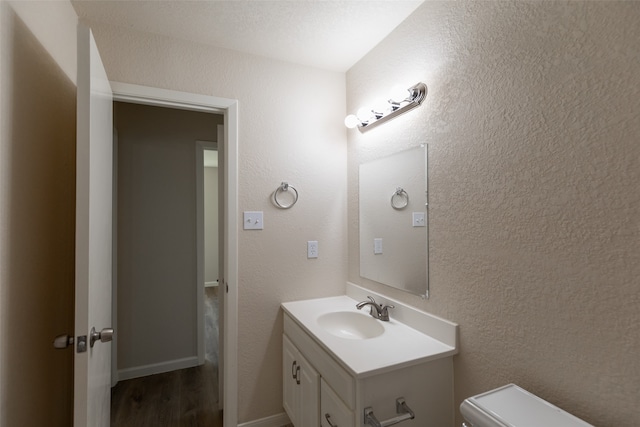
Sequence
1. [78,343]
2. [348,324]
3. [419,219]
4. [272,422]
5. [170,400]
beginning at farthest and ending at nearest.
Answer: [170,400] → [272,422] → [348,324] → [419,219] → [78,343]

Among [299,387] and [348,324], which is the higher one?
[348,324]

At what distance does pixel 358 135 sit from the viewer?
2008 mm

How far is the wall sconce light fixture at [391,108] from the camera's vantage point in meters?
1.50

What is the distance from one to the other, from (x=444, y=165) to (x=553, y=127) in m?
0.45

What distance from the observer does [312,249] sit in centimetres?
204

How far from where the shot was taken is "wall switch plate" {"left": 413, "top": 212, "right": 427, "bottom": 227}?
4.91 feet

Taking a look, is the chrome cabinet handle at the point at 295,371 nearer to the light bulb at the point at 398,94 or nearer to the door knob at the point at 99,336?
the door knob at the point at 99,336

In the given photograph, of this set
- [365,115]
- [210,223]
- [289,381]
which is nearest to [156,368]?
[289,381]

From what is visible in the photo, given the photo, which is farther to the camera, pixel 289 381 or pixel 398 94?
pixel 289 381

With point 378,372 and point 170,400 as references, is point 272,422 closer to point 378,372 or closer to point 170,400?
point 170,400

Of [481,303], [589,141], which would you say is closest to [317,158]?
[481,303]

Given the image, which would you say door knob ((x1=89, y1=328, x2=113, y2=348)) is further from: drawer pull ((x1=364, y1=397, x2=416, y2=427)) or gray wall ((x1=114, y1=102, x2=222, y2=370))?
gray wall ((x1=114, y1=102, x2=222, y2=370))

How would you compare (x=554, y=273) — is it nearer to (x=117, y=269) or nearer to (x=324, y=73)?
(x=324, y=73)

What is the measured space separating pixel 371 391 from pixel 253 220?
3.71ft
